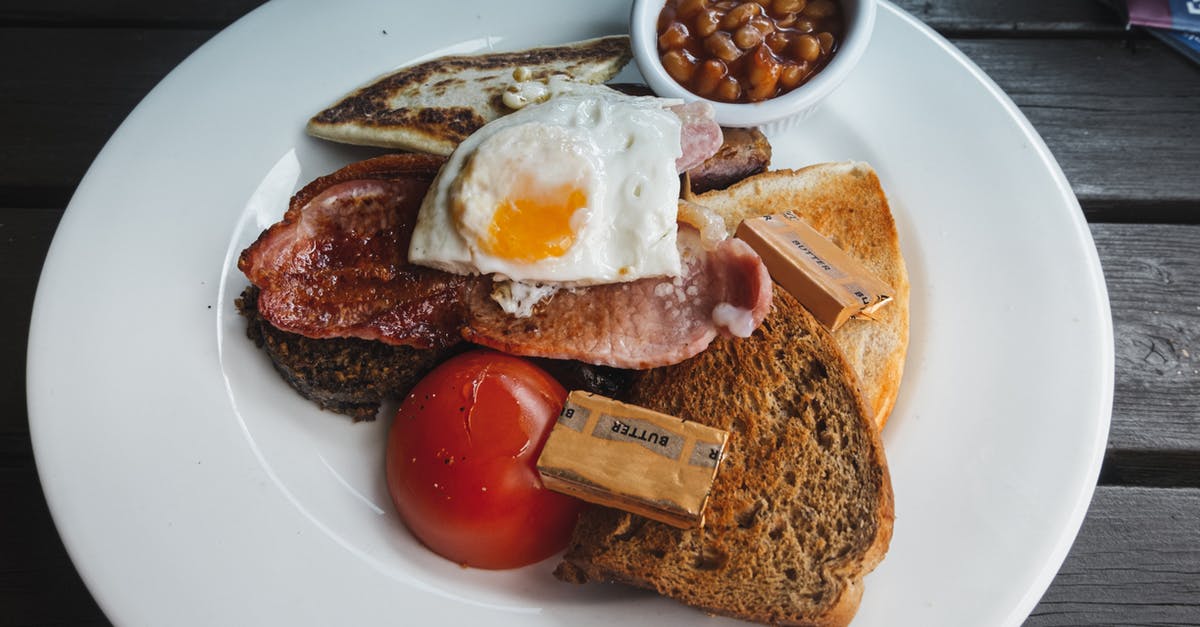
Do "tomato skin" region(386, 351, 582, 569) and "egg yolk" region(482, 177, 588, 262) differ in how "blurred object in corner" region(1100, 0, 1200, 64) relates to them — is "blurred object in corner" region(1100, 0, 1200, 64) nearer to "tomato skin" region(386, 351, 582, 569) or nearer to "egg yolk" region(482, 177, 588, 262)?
"egg yolk" region(482, 177, 588, 262)

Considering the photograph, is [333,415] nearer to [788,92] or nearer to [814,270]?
[814,270]

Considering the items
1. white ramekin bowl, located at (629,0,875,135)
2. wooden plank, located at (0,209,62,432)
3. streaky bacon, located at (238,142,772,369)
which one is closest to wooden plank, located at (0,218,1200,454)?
wooden plank, located at (0,209,62,432)

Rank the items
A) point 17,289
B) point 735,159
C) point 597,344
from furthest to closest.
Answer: point 17,289 → point 735,159 → point 597,344

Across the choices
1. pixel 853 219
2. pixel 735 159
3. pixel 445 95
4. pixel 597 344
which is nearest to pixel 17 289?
pixel 445 95

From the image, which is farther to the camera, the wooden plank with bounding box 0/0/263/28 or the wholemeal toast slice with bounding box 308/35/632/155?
the wooden plank with bounding box 0/0/263/28

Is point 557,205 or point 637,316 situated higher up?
point 557,205

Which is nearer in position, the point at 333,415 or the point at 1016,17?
the point at 333,415

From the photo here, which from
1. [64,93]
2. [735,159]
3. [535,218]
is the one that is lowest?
[735,159]

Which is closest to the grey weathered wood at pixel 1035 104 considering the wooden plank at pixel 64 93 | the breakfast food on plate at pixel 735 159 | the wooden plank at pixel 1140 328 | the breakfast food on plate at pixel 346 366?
the wooden plank at pixel 64 93
